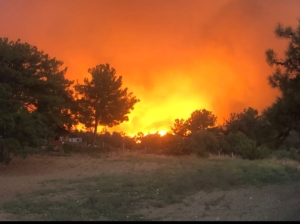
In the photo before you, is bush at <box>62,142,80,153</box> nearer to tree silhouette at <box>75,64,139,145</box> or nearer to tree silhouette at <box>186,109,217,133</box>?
tree silhouette at <box>75,64,139,145</box>

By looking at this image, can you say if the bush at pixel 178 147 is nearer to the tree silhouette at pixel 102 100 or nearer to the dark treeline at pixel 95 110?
the dark treeline at pixel 95 110

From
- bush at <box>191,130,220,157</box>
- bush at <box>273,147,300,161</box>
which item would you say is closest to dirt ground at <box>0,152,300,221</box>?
bush at <box>273,147,300,161</box>

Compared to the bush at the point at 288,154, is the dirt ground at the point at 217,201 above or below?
below

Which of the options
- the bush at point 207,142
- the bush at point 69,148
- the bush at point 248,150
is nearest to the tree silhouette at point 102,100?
the bush at point 69,148

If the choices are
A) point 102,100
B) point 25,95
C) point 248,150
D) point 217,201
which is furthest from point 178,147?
point 217,201

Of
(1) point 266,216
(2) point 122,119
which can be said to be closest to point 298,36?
(1) point 266,216

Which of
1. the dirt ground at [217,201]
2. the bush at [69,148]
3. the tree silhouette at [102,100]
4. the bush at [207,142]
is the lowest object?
the dirt ground at [217,201]

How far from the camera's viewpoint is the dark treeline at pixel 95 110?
1505 cm

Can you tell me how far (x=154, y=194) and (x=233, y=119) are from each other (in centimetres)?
5528

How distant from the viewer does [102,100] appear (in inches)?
1907

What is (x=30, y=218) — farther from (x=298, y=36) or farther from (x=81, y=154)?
(x=81, y=154)

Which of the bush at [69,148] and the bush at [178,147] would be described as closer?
the bush at [69,148]

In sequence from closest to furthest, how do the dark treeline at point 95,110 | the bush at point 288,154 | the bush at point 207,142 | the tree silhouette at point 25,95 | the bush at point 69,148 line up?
the dark treeline at point 95,110 → the tree silhouette at point 25,95 → the bush at point 288,154 → the bush at point 69,148 → the bush at point 207,142

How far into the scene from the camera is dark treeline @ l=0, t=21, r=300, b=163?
15.1 metres
